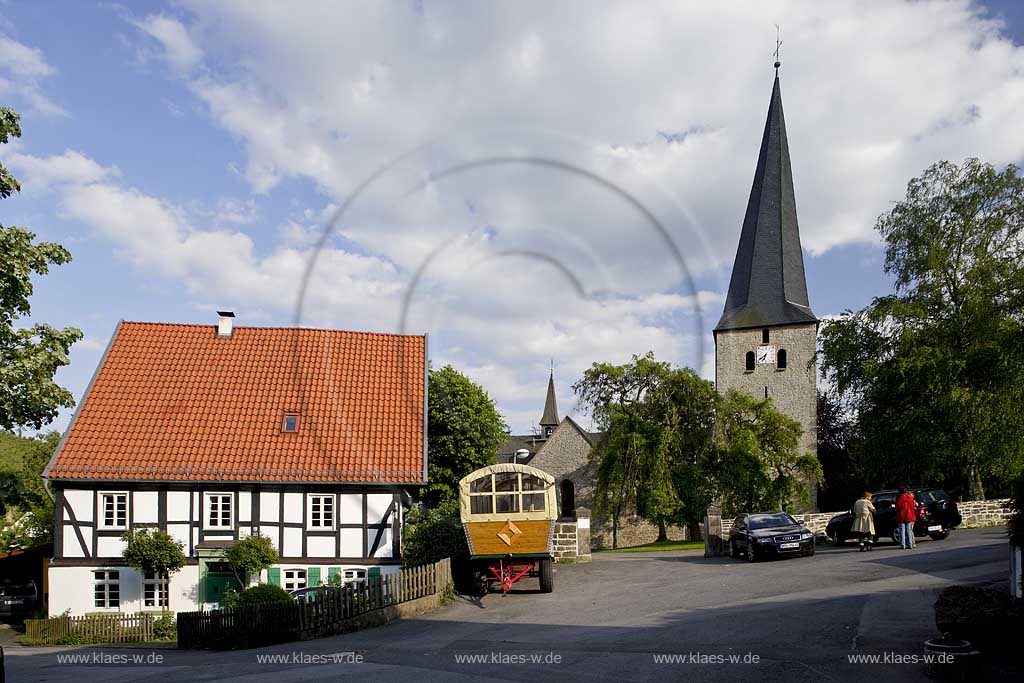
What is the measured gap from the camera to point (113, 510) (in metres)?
25.1

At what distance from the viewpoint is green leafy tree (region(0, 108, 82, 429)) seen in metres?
17.1

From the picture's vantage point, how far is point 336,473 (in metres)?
25.5

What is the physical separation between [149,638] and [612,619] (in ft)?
44.7

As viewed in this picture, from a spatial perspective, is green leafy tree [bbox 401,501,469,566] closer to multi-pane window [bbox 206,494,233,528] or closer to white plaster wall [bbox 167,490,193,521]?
multi-pane window [bbox 206,494,233,528]

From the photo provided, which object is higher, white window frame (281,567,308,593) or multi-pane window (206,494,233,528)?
multi-pane window (206,494,233,528)

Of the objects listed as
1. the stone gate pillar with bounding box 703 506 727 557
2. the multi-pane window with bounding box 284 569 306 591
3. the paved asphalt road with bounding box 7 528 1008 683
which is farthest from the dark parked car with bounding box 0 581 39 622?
the stone gate pillar with bounding box 703 506 727 557

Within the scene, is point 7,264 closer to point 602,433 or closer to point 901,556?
point 901,556

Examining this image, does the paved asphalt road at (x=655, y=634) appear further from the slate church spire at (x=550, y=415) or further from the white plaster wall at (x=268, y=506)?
the slate church spire at (x=550, y=415)

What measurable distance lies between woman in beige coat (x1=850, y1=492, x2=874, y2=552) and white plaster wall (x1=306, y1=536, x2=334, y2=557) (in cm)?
1478

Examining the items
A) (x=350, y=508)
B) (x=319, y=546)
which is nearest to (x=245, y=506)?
(x=319, y=546)

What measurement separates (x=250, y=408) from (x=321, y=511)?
15.0ft

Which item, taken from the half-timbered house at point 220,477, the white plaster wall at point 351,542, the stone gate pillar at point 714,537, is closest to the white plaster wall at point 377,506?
the half-timbered house at point 220,477

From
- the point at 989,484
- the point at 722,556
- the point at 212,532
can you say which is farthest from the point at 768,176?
the point at 212,532

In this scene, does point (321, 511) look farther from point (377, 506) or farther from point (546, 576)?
point (546, 576)
